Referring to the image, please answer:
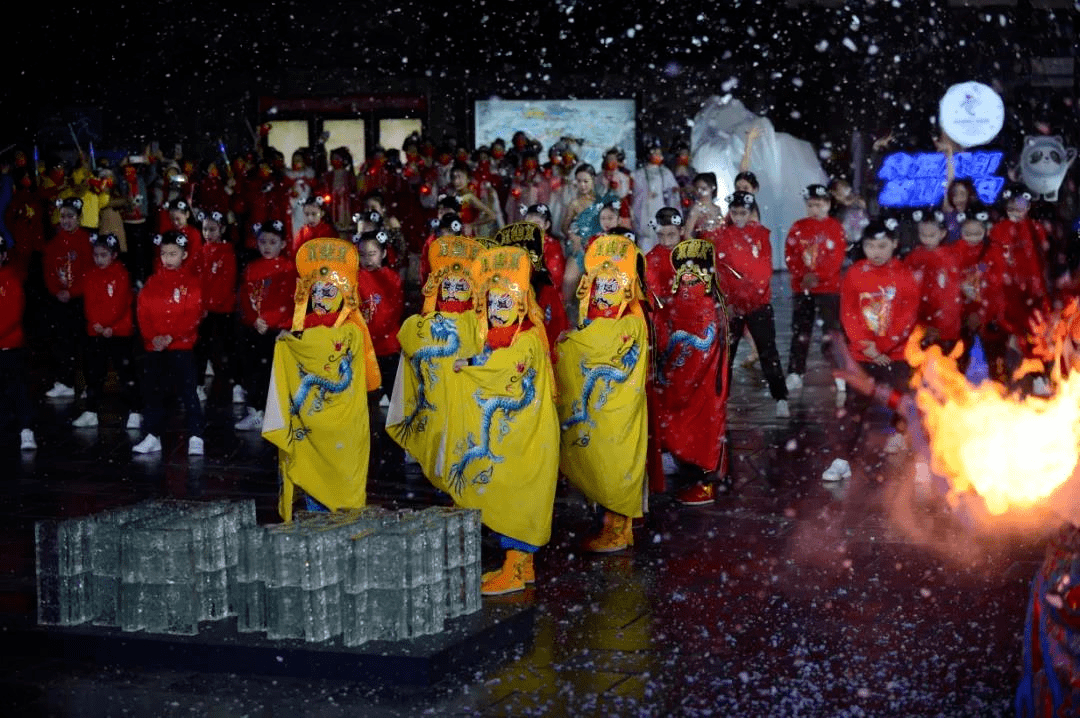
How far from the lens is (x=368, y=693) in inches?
229

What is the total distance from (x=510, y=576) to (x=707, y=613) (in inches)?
39.0

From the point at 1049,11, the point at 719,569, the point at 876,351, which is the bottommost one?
the point at 719,569

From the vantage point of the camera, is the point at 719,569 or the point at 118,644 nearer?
the point at 118,644

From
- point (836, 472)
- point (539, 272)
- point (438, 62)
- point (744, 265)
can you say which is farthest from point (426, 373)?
point (438, 62)

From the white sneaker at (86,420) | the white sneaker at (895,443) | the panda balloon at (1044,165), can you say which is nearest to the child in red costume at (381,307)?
the white sneaker at (86,420)

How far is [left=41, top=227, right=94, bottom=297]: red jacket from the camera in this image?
12.9 m

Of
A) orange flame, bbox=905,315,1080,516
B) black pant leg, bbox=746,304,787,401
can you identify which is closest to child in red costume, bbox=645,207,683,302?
black pant leg, bbox=746,304,787,401

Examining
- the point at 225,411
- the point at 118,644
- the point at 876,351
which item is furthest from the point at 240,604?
the point at 225,411

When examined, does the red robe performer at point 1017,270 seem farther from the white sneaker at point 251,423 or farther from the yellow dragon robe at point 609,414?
the white sneaker at point 251,423

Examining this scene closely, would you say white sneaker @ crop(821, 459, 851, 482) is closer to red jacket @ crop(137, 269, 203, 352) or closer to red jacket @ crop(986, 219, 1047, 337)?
red jacket @ crop(986, 219, 1047, 337)

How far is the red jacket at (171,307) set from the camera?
10.9m

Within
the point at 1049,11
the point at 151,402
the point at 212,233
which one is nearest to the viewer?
the point at 151,402

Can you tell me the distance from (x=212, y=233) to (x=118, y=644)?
23.0 ft

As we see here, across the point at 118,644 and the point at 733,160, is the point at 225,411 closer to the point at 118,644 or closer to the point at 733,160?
the point at 118,644
